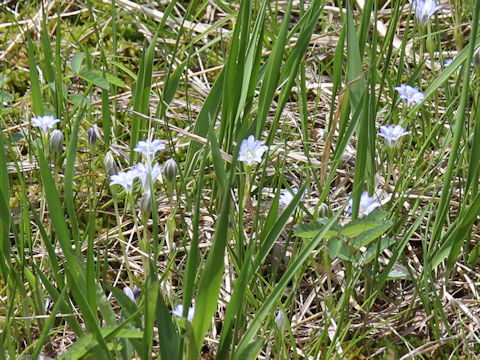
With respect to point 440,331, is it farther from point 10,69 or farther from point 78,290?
point 10,69

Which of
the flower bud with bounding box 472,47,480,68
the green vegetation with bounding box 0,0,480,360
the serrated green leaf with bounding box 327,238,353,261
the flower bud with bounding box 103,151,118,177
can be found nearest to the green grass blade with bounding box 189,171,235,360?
the green vegetation with bounding box 0,0,480,360

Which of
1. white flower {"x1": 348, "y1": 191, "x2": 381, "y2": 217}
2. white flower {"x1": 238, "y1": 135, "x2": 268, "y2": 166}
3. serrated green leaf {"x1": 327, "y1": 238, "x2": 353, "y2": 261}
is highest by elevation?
white flower {"x1": 238, "y1": 135, "x2": 268, "y2": 166}

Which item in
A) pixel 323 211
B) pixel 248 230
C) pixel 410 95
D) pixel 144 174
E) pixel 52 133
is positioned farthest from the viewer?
pixel 248 230

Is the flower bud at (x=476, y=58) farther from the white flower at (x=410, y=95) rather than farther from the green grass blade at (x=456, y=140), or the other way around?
the green grass blade at (x=456, y=140)

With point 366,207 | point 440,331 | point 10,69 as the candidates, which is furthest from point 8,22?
point 440,331

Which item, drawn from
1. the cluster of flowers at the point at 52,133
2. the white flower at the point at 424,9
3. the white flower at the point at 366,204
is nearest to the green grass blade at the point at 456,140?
the white flower at the point at 366,204

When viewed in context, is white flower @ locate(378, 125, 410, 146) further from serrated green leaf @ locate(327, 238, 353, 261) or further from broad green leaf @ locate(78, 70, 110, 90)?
broad green leaf @ locate(78, 70, 110, 90)

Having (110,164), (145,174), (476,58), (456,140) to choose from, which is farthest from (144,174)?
(476,58)

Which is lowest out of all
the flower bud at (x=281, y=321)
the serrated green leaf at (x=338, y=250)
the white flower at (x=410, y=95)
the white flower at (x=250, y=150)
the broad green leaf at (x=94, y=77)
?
the flower bud at (x=281, y=321)

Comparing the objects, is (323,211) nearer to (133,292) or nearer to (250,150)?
(250,150)

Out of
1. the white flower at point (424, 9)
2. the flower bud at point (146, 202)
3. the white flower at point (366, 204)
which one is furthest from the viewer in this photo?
the white flower at point (424, 9)

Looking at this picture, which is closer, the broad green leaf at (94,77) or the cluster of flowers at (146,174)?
the cluster of flowers at (146,174)
